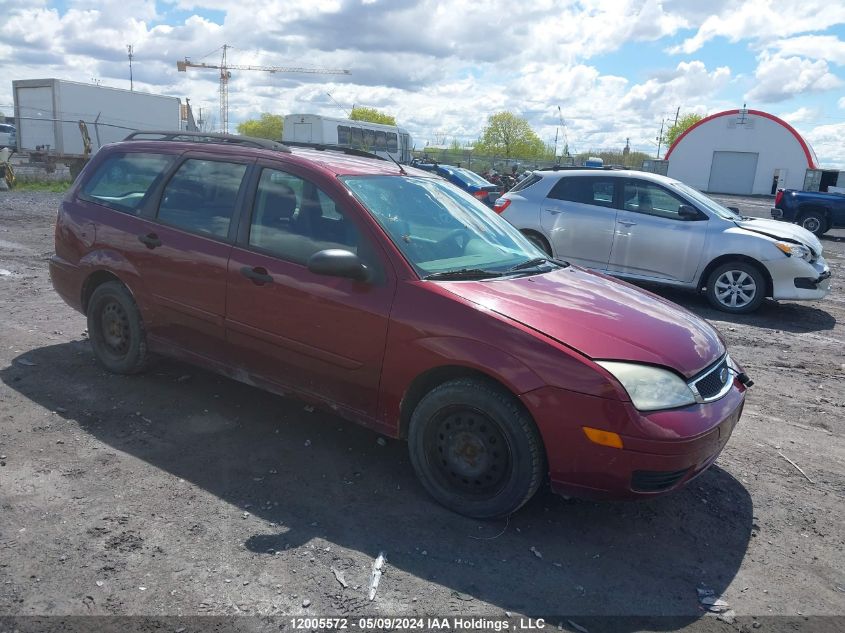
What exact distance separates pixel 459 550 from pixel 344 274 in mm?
1507

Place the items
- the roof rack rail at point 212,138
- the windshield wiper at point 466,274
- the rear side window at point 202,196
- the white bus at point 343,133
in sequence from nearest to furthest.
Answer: the windshield wiper at point 466,274 < the rear side window at point 202,196 < the roof rack rail at point 212,138 < the white bus at point 343,133

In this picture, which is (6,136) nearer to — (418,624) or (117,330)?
(117,330)

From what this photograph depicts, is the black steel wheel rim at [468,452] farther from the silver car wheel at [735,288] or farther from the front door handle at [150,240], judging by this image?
the silver car wheel at [735,288]

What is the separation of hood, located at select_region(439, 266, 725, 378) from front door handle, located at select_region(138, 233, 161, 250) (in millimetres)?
2217

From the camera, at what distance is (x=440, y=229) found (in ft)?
14.0

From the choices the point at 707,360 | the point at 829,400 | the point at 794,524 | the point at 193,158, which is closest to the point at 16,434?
the point at 193,158

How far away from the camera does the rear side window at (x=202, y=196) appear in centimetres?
451

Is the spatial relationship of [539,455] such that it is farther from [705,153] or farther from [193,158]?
[705,153]

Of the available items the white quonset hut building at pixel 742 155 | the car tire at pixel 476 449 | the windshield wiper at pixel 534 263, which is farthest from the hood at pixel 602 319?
the white quonset hut building at pixel 742 155

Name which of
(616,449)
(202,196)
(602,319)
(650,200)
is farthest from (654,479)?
(650,200)

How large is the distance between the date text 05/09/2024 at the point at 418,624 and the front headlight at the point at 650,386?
1072mm

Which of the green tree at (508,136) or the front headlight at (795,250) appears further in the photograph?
the green tree at (508,136)

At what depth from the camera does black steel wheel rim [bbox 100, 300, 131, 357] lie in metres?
5.11

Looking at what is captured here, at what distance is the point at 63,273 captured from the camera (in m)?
5.42
